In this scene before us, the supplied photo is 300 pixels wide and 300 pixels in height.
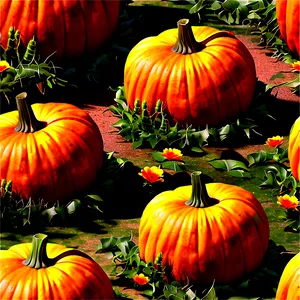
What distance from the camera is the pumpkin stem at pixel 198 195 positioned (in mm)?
7266

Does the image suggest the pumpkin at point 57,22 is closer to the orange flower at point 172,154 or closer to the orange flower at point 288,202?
the orange flower at point 172,154

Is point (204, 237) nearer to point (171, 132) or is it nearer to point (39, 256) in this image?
point (39, 256)

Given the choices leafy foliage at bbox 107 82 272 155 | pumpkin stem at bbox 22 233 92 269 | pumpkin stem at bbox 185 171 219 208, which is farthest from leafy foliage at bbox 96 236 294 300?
leafy foliage at bbox 107 82 272 155

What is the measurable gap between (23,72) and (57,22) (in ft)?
1.74

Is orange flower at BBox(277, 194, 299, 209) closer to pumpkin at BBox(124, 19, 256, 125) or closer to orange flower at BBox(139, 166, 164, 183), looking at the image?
orange flower at BBox(139, 166, 164, 183)

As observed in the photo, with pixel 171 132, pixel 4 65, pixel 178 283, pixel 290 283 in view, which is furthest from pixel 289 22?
pixel 290 283

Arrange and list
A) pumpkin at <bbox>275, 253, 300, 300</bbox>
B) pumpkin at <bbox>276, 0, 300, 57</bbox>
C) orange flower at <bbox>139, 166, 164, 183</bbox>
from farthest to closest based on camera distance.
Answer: pumpkin at <bbox>276, 0, 300, 57</bbox>
orange flower at <bbox>139, 166, 164, 183</bbox>
pumpkin at <bbox>275, 253, 300, 300</bbox>

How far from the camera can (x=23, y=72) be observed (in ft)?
31.7

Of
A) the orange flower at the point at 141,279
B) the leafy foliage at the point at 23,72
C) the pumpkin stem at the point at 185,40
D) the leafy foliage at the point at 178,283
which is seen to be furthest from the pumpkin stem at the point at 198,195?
the leafy foliage at the point at 23,72

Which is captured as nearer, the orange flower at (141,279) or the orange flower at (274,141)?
the orange flower at (141,279)

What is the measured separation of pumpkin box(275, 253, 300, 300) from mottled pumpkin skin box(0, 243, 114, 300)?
0.84m

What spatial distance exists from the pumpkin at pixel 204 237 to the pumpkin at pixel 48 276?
0.61 m

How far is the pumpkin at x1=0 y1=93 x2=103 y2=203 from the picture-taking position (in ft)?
26.7

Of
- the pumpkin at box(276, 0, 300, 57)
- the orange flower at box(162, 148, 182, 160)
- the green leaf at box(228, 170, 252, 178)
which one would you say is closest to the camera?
the green leaf at box(228, 170, 252, 178)
